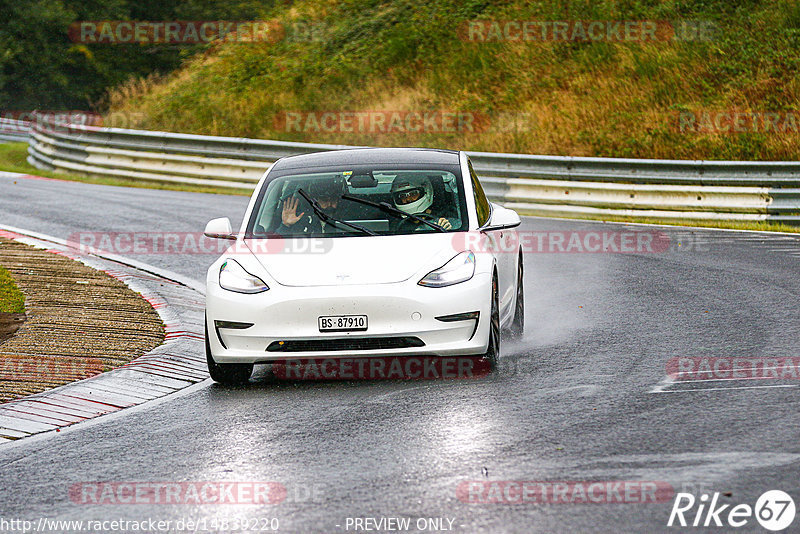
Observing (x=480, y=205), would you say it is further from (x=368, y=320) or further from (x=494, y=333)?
(x=368, y=320)

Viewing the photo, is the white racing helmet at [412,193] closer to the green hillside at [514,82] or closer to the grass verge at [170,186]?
the grass verge at [170,186]

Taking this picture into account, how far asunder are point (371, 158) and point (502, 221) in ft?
4.34

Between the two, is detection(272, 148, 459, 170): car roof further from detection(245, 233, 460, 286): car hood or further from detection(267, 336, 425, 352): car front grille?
detection(267, 336, 425, 352): car front grille

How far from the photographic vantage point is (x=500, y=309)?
8.66 meters

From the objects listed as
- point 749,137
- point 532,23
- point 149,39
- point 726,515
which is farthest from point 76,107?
point 726,515

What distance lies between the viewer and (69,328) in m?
9.89

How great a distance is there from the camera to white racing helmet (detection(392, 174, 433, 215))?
8922 millimetres

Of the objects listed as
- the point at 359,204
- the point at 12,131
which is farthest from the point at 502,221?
the point at 12,131

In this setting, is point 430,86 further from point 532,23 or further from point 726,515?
point 726,515

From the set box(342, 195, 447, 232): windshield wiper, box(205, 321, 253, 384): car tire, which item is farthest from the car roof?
box(205, 321, 253, 384): car tire

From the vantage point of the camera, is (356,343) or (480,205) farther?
(480,205)

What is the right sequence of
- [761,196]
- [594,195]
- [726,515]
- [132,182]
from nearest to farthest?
[726,515] → [761,196] → [594,195] → [132,182]

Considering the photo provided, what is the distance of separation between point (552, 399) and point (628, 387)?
1.97ft

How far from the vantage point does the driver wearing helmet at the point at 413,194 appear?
8.90 metres
